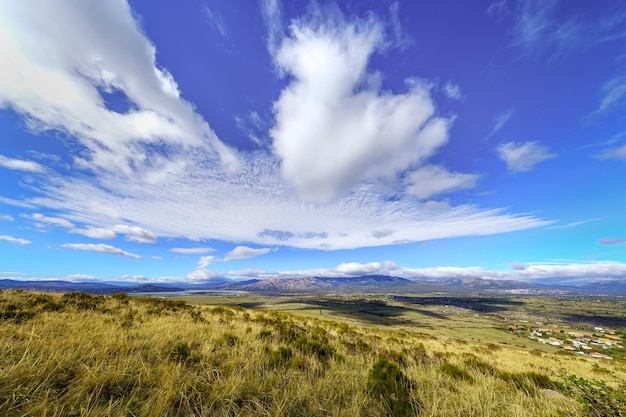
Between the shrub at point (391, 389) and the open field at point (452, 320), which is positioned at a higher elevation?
the shrub at point (391, 389)

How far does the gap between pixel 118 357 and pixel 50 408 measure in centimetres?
175

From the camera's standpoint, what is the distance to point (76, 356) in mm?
4023

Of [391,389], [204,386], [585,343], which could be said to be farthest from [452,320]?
[204,386]

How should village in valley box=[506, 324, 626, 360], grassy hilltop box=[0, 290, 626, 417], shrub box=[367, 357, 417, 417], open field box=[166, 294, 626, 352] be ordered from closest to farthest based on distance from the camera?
grassy hilltop box=[0, 290, 626, 417], shrub box=[367, 357, 417, 417], village in valley box=[506, 324, 626, 360], open field box=[166, 294, 626, 352]

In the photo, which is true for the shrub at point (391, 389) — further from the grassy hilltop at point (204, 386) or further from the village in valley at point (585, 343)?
the village in valley at point (585, 343)

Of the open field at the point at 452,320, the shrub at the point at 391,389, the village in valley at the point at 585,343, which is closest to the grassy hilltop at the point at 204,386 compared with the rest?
the shrub at the point at 391,389

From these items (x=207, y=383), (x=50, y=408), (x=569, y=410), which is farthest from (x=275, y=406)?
(x=569, y=410)

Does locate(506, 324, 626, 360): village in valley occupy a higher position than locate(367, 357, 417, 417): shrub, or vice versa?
locate(367, 357, 417, 417): shrub

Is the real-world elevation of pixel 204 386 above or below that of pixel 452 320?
above

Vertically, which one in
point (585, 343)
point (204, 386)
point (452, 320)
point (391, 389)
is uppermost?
point (204, 386)

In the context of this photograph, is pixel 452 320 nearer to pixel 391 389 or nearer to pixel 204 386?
pixel 391 389

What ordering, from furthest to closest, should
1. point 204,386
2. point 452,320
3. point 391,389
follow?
point 452,320 < point 391,389 < point 204,386

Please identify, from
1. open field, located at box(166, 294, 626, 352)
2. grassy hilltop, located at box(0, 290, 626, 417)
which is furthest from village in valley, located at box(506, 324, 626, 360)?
grassy hilltop, located at box(0, 290, 626, 417)

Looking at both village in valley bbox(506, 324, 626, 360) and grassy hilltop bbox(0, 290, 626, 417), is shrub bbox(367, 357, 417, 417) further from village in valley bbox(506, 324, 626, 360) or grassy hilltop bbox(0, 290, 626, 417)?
village in valley bbox(506, 324, 626, 360)
